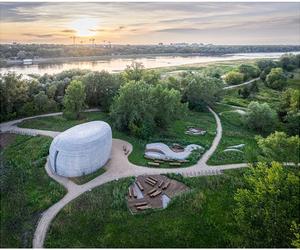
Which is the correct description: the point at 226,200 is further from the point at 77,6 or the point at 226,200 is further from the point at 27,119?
the point at 27,119

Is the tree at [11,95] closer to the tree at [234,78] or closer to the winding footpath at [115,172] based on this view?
the winding footpath at [115,172]

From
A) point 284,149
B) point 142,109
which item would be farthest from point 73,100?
point 284,149

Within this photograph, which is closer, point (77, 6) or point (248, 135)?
point (77, 6)

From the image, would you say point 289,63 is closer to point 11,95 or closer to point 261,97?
point 261,97

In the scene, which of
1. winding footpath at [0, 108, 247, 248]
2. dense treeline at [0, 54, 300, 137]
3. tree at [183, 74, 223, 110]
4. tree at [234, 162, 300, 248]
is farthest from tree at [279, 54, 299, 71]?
tree at [234, 162, 300, 248]

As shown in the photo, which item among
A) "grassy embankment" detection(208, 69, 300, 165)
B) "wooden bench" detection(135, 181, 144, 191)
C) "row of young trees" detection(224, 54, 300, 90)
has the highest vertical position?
"row of young trees" detection(224, 54, 300, 90)

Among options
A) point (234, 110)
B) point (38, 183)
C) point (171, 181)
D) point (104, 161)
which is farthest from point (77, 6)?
point (234, 110)

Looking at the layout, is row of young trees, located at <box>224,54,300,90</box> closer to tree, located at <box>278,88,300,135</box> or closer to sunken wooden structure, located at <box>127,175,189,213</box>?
tree, located at <box>278,88,300,135</box>
